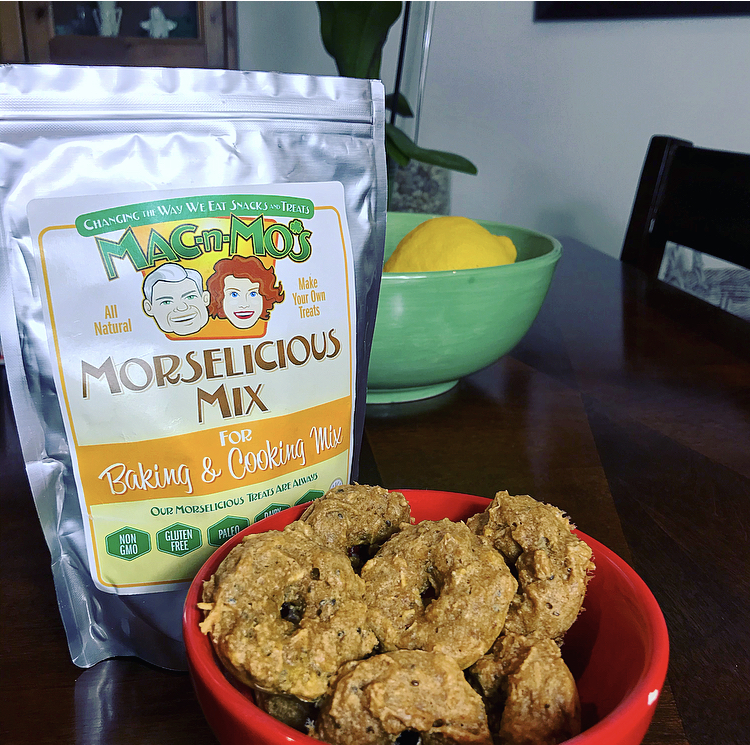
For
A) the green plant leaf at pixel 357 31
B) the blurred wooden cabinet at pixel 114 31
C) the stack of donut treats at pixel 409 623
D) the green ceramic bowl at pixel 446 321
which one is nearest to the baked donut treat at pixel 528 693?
the stack of donut treats at pixel 409 623

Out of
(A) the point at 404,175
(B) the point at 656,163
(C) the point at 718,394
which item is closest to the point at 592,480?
(C) the point at 718,394

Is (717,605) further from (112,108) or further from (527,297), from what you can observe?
(112,108)

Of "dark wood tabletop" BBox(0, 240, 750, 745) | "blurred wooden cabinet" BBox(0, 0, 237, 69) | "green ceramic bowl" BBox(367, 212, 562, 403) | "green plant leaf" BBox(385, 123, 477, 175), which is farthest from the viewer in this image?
"blurred wooden cabinet" BBox(0, 0, 237, 69)

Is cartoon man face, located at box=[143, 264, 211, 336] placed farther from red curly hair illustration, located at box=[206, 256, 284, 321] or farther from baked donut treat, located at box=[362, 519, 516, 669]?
baked donut treat, located at box=[362, 519, 516, 669]

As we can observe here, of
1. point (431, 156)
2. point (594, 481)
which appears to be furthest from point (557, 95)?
point (594, 481)

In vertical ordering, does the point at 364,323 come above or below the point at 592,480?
above

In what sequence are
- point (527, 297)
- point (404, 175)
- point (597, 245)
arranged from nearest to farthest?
1. point (527, 297)
2. point (404, 175)
3. point (597, 245)

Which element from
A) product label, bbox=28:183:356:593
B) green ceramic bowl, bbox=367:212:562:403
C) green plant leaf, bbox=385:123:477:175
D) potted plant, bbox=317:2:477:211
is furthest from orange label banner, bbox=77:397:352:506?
potted plant, bbox=317:2:477:211

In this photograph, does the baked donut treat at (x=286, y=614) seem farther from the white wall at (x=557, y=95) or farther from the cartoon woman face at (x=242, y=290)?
the white wall at (x=557, y=95)
